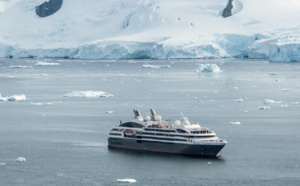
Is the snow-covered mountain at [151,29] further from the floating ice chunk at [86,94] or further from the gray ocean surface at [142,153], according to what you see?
the floating ice chunk at [86,94]

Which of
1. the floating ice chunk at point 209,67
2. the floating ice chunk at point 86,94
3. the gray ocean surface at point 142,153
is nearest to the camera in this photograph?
the gray ocean surface at point 142,153

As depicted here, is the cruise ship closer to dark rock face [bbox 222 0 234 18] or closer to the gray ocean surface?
the gray ocean surface

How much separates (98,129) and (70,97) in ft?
66.3

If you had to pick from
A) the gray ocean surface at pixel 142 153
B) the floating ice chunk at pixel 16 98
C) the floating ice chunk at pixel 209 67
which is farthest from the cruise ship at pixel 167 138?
the floating ice chunk at pixel 209 67

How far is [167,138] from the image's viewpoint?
1341 inches

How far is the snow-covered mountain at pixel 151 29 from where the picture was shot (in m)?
118

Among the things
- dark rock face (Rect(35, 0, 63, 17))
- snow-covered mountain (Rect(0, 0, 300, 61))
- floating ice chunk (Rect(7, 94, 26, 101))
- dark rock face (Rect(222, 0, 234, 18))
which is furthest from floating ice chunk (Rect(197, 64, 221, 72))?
dark rock face (Rect(35, 0, 63, 17))

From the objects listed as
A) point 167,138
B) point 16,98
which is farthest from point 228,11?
point 167,138

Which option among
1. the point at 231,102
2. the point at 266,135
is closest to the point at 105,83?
the point at 231,102

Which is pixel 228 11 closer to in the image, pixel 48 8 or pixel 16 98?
pixel 48 8

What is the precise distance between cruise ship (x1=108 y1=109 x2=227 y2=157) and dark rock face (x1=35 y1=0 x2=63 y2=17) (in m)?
123

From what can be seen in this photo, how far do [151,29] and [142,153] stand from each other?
3868 inches

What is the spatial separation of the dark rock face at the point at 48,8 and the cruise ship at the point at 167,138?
12260 centimetres

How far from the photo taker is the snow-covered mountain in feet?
387
